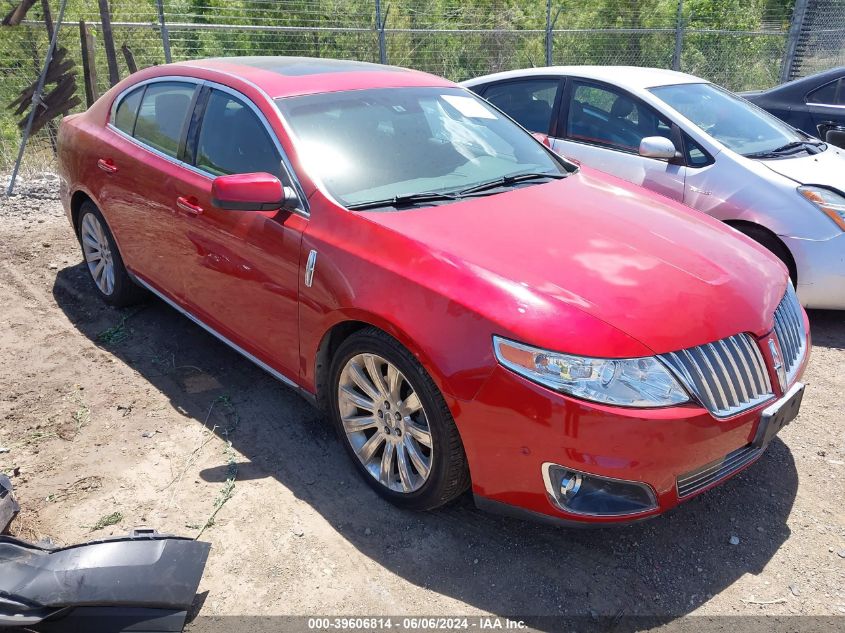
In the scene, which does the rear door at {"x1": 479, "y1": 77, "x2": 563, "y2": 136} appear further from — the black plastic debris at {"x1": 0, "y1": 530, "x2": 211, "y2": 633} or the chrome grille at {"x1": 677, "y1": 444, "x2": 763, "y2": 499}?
the black plastic debris at {"x1": 0, "y1": 530, "x2": 211, "y2": 633}

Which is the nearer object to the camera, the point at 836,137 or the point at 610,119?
the point at 610,119

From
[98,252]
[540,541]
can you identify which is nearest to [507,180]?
[540,541]

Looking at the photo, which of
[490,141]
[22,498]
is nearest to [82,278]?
[22,498]

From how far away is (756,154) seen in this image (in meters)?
5.17

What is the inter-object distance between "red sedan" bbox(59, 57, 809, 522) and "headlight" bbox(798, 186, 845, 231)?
1.52 metres

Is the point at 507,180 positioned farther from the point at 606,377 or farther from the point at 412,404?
the point at 606,377

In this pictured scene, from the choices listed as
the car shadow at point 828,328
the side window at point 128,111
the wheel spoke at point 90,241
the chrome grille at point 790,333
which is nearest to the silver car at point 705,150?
the car shadow at point 828,328

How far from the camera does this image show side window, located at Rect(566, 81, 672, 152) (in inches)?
211

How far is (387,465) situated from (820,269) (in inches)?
126

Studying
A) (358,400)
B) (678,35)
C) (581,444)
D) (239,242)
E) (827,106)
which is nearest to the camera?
(581,444)

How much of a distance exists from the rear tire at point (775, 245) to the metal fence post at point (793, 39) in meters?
11.0

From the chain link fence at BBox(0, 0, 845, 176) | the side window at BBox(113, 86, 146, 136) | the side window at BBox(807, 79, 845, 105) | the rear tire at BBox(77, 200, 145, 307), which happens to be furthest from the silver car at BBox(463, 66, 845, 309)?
the chain link fence at BBox(0, 0, 845, 176)

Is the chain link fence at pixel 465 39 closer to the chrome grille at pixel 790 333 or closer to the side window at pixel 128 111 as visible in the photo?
the side window at pixel 128 111

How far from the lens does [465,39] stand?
549 inches
